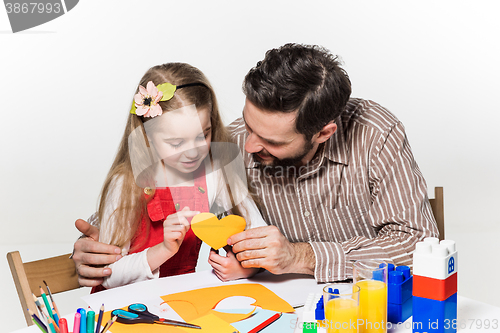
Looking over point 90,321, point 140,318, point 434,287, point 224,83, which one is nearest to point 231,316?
point 140,318

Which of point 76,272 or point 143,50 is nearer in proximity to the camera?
point 76,272

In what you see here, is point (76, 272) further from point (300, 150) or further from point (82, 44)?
point (82, 44)

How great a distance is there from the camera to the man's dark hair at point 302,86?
1.30 meters

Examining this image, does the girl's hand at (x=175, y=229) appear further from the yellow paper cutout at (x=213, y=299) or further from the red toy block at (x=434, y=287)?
the red toy block at (x=434, y=287)

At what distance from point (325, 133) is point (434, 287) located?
69 centimetres

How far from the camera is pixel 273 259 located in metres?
1.13

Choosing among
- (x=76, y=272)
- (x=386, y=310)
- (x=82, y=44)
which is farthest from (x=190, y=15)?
(x=386, y=310)

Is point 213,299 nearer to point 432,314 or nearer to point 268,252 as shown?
point 268,252

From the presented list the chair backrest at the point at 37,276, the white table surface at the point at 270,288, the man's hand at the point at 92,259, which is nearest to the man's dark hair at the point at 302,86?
the white table surface at the point at 270,288

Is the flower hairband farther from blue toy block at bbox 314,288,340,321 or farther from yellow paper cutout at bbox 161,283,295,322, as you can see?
blue toy block at bbox 314,288,340,321

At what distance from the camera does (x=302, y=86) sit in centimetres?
132

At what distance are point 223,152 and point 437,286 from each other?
2.44 ft

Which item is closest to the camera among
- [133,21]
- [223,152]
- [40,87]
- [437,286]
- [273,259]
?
[437,286]

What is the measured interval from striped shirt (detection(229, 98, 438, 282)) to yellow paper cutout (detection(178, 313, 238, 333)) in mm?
430
